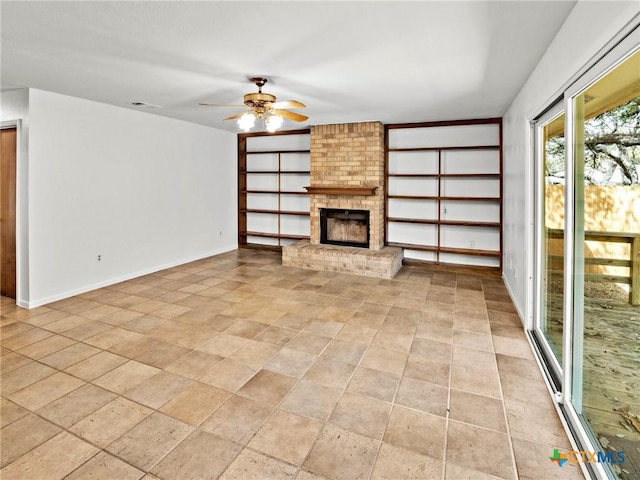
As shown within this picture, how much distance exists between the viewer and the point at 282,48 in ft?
9.34

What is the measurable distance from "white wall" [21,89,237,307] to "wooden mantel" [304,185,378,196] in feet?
7.39

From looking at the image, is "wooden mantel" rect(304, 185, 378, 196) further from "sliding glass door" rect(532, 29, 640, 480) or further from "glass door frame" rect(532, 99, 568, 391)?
"sliding glass door" rect(532, 29, 640, 480)

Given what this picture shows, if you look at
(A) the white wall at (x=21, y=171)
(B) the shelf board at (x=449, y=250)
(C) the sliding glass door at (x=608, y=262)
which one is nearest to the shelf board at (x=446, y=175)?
(B) the shelf board at (x=449, y=250)

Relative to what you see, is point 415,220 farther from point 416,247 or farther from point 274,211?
point 274,211

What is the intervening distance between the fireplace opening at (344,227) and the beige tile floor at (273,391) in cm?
211

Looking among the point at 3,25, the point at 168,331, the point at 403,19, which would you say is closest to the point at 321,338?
the point at 168,331

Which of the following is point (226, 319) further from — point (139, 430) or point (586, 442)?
point (586, 442)

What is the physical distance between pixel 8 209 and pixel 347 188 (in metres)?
4.74

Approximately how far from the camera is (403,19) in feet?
7.77

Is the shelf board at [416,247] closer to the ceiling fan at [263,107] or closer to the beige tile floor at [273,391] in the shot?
the beige tile floor at [273,391]

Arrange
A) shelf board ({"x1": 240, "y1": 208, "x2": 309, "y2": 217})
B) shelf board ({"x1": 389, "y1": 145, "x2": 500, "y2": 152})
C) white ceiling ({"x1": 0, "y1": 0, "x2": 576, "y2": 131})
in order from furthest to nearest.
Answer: shelf board ({"x1": 240, "y1": 208, "x2": 309, "y2": 217}) → shelf board ({"x1": 389, "y1": 145, "x2": 500, "y2": 152}) → white ceiling ({"x1": 0, "y1": 0, "x2": 576, "y2": 131})

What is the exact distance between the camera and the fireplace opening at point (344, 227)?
20.9ft

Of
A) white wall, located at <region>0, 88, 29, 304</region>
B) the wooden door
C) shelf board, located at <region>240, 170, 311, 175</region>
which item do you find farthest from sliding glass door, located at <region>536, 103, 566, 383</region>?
the wooden door

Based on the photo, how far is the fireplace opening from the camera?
250 inches
